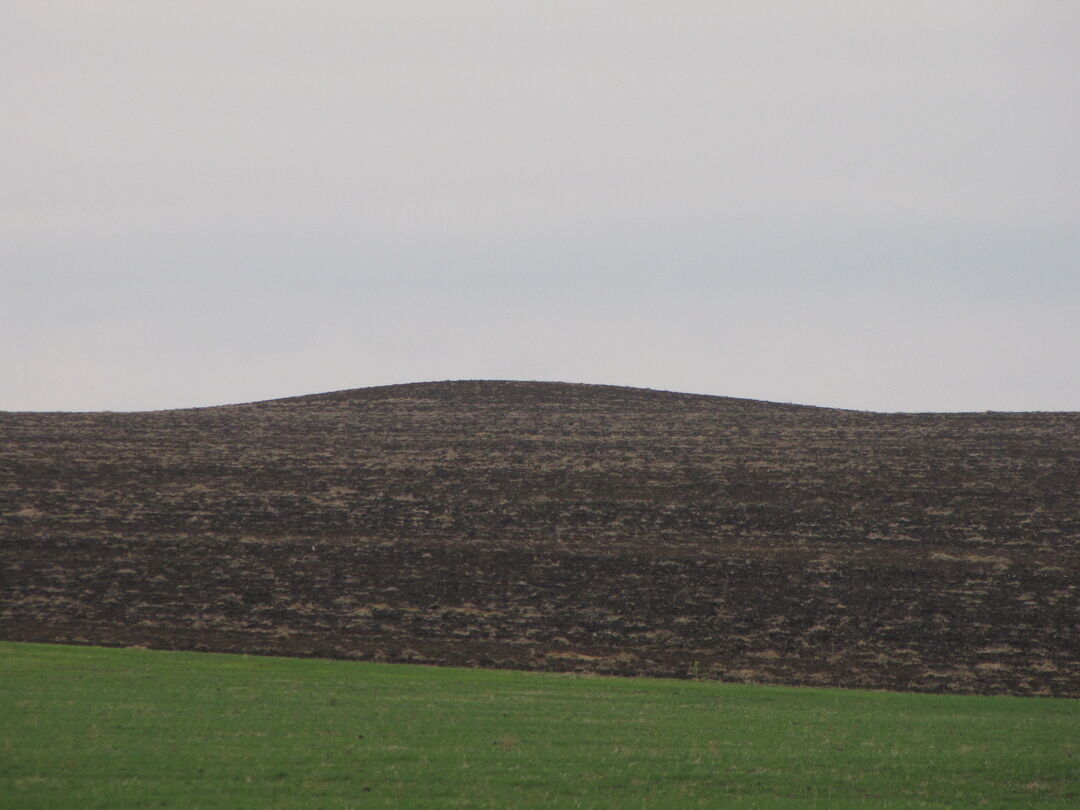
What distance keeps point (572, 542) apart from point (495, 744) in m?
21.6

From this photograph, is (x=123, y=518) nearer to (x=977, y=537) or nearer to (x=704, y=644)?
(x=704, y=644)

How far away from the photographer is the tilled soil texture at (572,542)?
30516mm

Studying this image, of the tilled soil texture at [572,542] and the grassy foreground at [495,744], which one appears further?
the tilled soil texture at [572,542]

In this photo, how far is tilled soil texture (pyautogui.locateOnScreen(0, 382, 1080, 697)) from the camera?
3052 centimetres

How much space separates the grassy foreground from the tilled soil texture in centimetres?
465

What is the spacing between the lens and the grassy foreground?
599 inches

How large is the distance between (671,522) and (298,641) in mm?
16152

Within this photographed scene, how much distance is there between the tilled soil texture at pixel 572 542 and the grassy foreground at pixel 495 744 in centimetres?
465

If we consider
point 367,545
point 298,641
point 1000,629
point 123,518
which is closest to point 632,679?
point 298,641

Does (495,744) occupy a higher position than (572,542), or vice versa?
(572,542)

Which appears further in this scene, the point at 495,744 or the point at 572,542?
the point at 572,542

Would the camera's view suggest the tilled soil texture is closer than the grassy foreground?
No

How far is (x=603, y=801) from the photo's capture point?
15.1 m

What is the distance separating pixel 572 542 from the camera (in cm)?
3966
